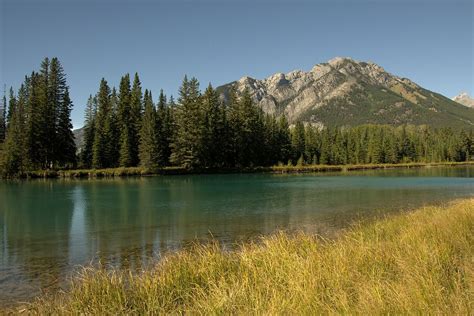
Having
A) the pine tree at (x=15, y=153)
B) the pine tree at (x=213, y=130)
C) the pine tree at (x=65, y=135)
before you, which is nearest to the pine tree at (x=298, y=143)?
the pine tree at (x=213, y=130)

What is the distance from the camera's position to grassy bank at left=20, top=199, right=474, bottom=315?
19.7 ft

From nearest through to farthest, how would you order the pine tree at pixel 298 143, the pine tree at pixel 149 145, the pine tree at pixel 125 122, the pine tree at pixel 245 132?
the pine tree at pixel 149 145
the pine tree at pixel 125 122
the pine tree at pixel 245 132
the pine tree at pixel 298 143

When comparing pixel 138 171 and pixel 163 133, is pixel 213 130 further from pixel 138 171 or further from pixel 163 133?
pixel 138 171

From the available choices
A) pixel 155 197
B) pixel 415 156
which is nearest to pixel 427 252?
pixel 155 197

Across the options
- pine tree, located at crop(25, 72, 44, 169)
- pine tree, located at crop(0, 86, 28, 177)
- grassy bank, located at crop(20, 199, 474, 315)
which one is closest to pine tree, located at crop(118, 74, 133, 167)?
pine tree, located at crop(25, 72, 44, 169)

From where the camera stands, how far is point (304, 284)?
23.9 feet

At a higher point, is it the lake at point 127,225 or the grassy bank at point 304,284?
the grassy bank at point 304,284

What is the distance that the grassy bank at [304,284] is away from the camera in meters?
6.00

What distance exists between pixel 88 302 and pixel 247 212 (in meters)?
20.4

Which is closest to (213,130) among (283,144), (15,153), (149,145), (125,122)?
(149,145)

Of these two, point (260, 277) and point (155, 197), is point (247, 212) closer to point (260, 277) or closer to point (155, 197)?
point (155, 197)

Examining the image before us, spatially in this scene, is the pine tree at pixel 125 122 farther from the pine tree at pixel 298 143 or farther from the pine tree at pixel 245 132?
the pine tree at pixel 298 143

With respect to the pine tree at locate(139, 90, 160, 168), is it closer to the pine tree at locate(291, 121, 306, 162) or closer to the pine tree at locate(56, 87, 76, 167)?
the pine tree at locate(56, 87, 76, 167)

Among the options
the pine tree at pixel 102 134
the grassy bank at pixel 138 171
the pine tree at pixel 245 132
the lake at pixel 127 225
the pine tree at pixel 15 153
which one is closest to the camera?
the lake at pixel 127 225
